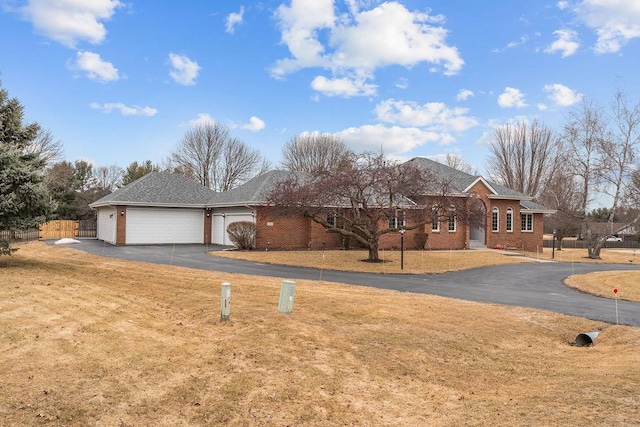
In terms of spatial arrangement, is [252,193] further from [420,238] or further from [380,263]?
[420,238]

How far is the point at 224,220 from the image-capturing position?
31406 millimetres

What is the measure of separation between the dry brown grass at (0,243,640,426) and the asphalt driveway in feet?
7.08

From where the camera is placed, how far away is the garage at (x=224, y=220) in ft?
96.3

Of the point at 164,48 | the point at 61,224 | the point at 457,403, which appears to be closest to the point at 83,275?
the point at 457,403

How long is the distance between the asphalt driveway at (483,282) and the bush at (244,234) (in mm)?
3025

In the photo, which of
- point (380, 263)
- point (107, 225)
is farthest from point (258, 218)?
point (107, 225)

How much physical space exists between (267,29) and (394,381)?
715 inches

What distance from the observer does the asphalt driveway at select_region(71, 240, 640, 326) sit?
1313cm

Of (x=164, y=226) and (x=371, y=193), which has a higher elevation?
(x=371, y=193)

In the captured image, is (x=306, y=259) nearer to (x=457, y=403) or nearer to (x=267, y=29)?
(x=267, y=29)

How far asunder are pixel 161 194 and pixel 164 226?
7.54 feet

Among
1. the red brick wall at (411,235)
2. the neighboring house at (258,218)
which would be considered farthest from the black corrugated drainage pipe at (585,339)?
the neighboring house at (258,218)

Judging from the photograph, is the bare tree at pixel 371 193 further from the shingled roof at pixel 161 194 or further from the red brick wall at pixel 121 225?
the red brick wall at pixel 121 225

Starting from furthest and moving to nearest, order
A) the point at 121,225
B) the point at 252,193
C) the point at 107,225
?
1. the point at 107,225
2. the point at 252,193
3. the point at 121,225
